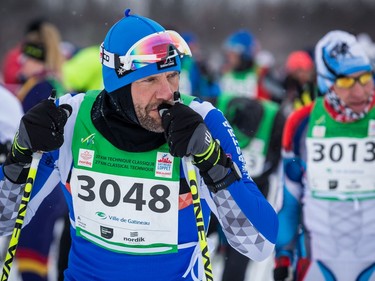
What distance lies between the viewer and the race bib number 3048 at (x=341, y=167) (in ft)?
17.5

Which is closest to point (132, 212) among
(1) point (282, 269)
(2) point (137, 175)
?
(2) point (137, 175)

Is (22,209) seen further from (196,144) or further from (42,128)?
(196,144)

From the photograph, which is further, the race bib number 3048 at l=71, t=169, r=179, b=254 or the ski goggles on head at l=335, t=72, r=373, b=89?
the ski goggles on head at l=335, t=72, r=373, b=89

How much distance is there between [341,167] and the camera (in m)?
5.42

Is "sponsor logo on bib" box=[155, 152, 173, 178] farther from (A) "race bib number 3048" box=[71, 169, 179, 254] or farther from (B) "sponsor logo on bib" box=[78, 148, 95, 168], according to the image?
(B) "sponsor logo on bib" box=[78, 148, 95, 168]

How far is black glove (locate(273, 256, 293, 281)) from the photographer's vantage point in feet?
17.2

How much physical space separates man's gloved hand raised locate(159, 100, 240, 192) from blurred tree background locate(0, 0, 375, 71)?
27313 millimetres

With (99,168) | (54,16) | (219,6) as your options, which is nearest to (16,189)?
(99,168)

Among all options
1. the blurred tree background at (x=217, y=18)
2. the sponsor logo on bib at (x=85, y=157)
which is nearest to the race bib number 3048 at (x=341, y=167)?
the sponsor logo on bib at (x=85, y=157)

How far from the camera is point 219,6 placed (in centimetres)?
3919

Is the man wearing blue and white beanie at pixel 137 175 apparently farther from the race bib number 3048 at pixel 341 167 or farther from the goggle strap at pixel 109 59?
the race bib number 3048 at pixel 341 167

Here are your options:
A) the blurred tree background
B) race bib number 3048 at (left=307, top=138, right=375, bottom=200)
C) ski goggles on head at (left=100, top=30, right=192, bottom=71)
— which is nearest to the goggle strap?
ski goggles on head at (left=100, top=30, right=192, bottom=71)

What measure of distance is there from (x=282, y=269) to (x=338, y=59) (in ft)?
4.68

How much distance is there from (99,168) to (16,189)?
1.31 ft
